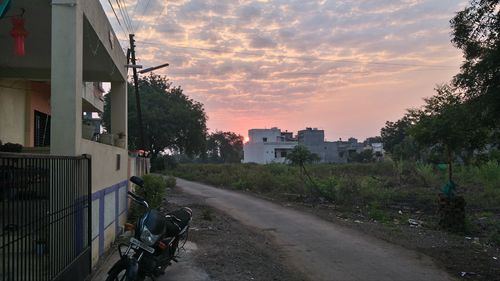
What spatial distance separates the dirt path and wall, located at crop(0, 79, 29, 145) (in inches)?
285

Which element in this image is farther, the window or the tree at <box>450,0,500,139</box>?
the window

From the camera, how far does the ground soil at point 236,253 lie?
852cm

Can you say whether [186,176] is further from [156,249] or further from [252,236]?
[156,249]

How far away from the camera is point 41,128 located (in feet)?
59.0

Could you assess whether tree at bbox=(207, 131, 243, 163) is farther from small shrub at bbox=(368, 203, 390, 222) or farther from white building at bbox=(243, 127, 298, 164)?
small shrub at bbox=(368, 203, 390, 222)

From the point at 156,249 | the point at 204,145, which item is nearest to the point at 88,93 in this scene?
the point at 156,249

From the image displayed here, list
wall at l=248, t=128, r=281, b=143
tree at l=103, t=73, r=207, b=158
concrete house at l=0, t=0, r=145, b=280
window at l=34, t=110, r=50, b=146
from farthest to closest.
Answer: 1. wall at l=248, t=128, r=281, b=143
2. tree at l=103, t=73, r=207, b=158
3. window at l=34, t=110, r=50, b=146
4. concrete house at l=0, t=0, r=145, b=280

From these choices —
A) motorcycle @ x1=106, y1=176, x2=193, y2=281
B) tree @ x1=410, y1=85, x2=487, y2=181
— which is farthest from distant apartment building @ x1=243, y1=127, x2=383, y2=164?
motorcycle @ x1=106, y1=176, x2=193, y2=281

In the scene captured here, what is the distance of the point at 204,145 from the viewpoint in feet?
194

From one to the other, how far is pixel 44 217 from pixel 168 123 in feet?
168

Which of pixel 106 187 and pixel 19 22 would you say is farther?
pixel 106 187

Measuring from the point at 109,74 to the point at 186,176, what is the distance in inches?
1428

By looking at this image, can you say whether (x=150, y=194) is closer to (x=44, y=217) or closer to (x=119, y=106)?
(x=119, y=106)

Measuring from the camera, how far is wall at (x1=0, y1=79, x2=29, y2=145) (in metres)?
14.0
